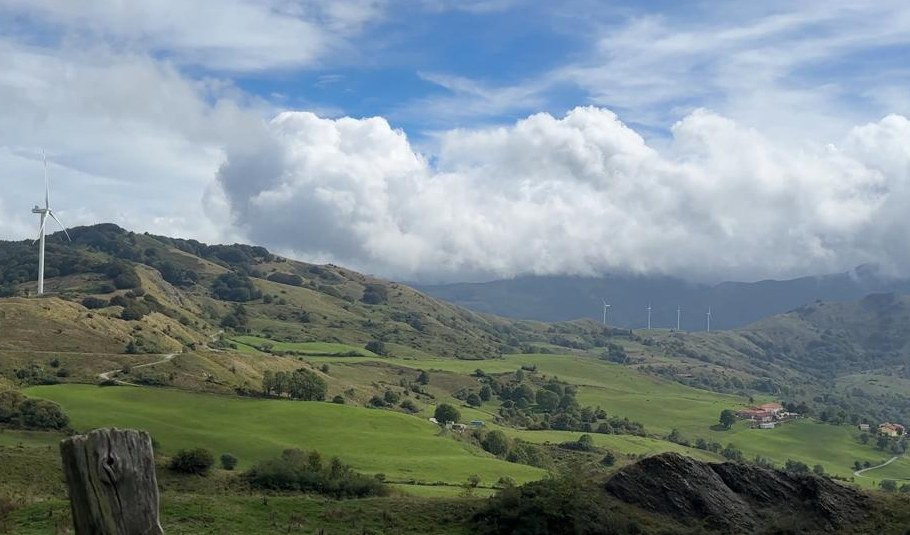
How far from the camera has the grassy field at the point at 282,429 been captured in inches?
3898

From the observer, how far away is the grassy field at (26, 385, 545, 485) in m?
99.0

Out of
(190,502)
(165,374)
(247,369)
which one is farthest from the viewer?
(247,369)

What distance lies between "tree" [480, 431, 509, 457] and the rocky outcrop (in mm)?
87225

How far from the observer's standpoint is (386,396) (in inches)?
7456

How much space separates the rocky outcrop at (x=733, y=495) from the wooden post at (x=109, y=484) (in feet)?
137

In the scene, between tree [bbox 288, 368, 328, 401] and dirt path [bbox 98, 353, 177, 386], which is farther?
tree [bbox 288, 368, 328, 401]

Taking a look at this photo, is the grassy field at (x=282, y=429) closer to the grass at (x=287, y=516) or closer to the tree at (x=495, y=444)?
the tree at (x=495, y=444)

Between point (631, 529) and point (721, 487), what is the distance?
858 centimetres

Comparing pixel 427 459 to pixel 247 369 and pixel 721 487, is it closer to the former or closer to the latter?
pixel 721 487

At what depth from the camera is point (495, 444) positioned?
136625 mm

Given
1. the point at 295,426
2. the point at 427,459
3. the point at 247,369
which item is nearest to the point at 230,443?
the point at 295,426

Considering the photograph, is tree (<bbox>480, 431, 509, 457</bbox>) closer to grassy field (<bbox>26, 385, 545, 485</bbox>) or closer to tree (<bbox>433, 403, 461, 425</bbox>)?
grassy field (<bbox>26, 385, 545, 485</bbox>)

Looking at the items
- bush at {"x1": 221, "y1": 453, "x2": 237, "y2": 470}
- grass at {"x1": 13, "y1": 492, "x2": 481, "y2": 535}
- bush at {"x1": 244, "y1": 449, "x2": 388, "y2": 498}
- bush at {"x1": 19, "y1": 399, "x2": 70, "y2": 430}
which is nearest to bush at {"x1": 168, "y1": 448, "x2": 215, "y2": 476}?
bush at {"x1": 244, "y1": 449, "x2": 388, "y2": 498}

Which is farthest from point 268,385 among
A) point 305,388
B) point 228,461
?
point 228,461
